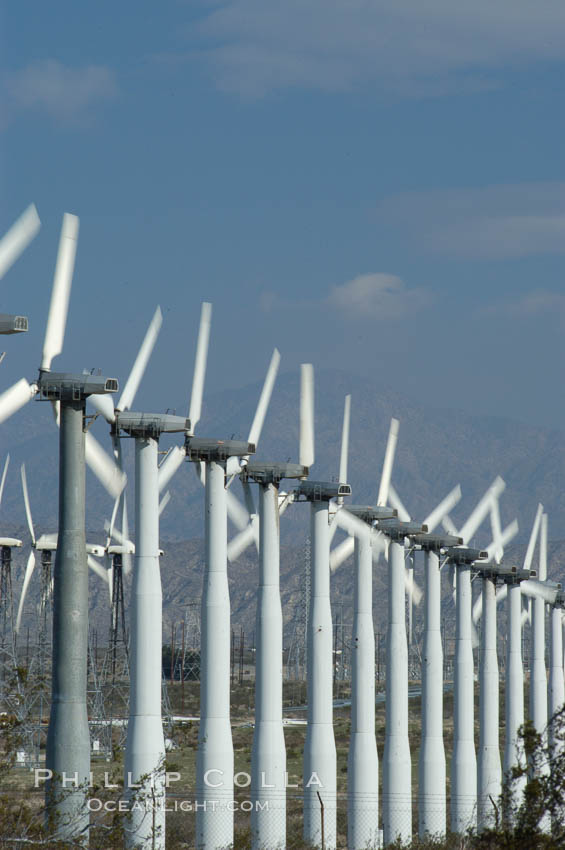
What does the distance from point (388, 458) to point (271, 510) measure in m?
14.4

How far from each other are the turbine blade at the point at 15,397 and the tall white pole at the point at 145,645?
247 inches

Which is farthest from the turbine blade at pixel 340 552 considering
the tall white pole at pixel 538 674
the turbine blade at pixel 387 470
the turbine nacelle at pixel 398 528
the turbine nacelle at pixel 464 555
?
the tall white pole at pixel 538 674

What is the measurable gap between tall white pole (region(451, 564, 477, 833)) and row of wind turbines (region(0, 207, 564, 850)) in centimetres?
9

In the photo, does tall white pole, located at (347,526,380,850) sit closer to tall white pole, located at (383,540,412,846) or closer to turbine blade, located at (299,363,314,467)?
tall white pole, located at (383,540,412,846)

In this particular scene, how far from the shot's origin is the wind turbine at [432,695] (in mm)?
69438

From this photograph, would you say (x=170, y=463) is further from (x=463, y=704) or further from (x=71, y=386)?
(x=463, y=704)

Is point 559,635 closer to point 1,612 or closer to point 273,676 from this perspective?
point 1,612

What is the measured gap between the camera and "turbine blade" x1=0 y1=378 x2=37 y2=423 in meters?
41.6

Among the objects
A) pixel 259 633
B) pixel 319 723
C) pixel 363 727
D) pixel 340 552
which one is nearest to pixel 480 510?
pixel 340 552

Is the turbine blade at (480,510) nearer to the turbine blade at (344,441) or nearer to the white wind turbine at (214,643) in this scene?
the turbine blade at (344,441)

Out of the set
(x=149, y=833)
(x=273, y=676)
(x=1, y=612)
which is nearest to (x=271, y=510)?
(x=273, y=676)

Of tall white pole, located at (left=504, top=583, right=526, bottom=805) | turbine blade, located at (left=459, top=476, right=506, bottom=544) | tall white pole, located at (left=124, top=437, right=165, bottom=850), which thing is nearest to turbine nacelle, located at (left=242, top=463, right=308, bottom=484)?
tall white pole, located at (left=124, top=437, right=165, bottom=850)

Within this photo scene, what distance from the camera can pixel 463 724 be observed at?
3046 inches

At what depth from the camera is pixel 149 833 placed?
46.4 metres
